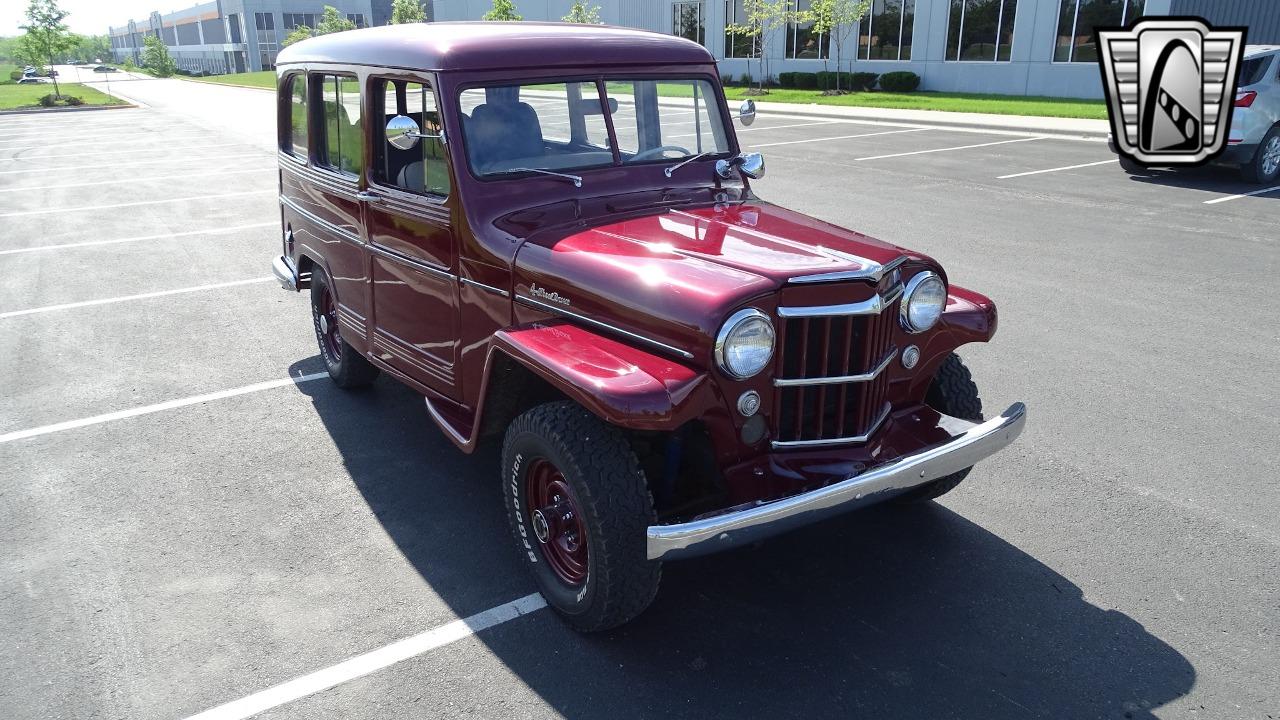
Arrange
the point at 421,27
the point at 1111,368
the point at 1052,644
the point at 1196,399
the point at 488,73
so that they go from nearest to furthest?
the point at 1052,644
the point at 488,73
the point at 421,27
the point at 1196,399
the point at 1111,368

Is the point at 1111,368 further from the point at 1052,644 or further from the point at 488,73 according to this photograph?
the point at 488,73

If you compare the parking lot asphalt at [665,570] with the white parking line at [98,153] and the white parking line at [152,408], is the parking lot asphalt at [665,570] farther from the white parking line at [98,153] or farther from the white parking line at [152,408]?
the white parking line at [98,153]

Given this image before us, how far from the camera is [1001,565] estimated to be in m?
3.88

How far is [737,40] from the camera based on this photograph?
→ 36.8m

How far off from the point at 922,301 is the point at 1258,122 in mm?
11595

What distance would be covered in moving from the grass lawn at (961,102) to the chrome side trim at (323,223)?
1853 centimetres

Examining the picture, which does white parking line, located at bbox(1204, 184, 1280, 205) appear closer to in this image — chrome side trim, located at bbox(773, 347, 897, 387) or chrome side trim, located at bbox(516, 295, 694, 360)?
chrome side trim, located at bbox(773, 347, 897, 387)

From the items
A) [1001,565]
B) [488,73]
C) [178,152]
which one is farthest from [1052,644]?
[178,152]

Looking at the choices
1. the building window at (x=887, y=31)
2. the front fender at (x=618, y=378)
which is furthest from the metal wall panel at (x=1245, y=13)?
the front fender at (x=618, y=378)

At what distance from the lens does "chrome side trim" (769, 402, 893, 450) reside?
11.3 feet

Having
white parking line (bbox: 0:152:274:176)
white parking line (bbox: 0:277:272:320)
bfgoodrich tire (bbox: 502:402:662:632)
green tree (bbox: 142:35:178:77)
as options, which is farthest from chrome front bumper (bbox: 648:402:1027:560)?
green tree (bbox: 142:35:178:77)

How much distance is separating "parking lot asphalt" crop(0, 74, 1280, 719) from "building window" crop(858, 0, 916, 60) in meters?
24.7

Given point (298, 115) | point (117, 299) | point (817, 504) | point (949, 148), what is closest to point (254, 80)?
point (949, 148)

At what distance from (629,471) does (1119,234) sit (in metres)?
8.44
